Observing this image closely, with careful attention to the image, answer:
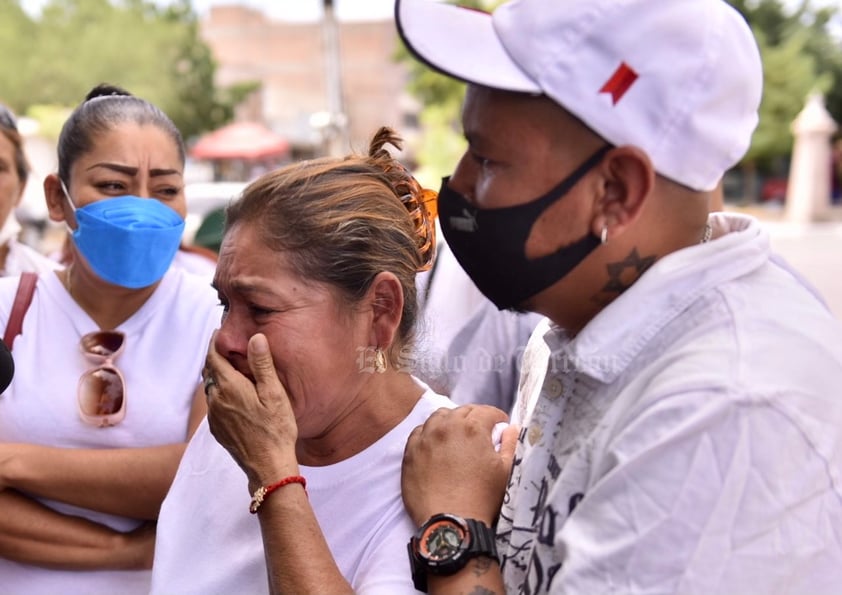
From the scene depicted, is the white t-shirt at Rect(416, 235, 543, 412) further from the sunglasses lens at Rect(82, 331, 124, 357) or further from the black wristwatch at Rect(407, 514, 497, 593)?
the black wristwatch at Rect(407, 514, 497, 593)

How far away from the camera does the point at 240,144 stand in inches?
1047

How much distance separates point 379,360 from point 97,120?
131 centimetres

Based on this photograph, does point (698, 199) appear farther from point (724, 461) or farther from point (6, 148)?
point (6, 148)

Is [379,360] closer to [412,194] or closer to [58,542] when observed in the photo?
[412,194]

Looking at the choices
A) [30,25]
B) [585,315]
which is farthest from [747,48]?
[30,25]

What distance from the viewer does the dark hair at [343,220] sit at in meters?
1.83

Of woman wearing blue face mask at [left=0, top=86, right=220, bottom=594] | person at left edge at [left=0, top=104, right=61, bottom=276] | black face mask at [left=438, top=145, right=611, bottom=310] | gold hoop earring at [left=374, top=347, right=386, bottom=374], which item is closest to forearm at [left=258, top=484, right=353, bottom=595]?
gold hoop earring at [left=374, top=347, right=386, bottom=374]

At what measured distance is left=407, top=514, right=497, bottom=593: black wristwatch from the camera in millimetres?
1429

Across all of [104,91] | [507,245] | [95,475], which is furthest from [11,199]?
[507,245]

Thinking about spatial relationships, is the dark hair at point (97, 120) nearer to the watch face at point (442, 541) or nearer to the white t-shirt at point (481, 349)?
the white t-shirt at point (481, 349)

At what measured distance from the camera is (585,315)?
144 centimetres

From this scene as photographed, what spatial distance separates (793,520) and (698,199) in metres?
0.49

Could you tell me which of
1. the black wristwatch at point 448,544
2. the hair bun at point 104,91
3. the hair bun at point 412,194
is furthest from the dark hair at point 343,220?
the hair bun at point 104,91

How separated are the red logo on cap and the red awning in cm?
2541
